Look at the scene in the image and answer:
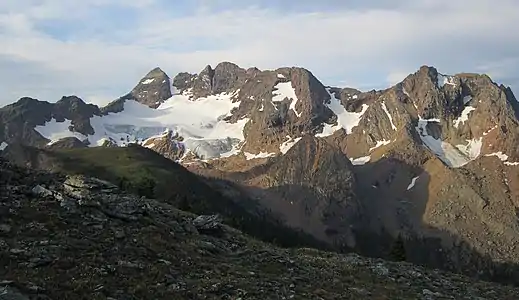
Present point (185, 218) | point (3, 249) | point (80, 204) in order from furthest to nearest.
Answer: point (185, 218), point (80, 204), point (3, 249)

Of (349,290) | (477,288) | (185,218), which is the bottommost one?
(477,288)

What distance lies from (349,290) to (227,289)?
7.74 m

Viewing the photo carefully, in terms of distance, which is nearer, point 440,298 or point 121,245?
point 121,245

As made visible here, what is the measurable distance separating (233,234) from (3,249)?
1990cm

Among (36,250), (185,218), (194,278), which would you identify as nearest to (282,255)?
(185,218)

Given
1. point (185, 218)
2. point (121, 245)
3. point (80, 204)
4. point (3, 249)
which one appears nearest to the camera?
point (3, 249)

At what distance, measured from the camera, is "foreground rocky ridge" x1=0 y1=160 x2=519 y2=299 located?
76.9 feet

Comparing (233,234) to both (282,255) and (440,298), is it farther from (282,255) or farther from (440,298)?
(440,298)

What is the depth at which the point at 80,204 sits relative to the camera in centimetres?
3303

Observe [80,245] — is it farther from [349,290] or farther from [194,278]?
[349,290]

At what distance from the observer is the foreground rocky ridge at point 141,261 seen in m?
23.5

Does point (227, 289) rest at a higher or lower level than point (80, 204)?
lower

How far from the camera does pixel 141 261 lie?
27.2 m

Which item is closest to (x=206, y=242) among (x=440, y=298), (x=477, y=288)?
(x=440, y=298)
